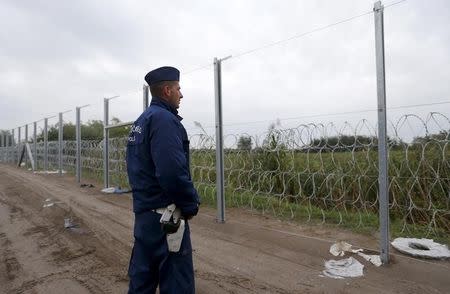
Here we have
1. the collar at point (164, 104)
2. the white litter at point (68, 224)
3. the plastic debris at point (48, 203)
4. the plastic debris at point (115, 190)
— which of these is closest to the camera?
the collar at point (164, 104)

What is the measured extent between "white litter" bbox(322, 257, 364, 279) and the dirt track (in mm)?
81

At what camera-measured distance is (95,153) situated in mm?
14055

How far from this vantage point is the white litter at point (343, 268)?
14.0 ft

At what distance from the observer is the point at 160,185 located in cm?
278

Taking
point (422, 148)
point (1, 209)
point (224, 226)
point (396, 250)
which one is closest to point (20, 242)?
point (224, 226)

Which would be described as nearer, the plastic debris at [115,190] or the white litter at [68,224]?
the white litter at [68,224]

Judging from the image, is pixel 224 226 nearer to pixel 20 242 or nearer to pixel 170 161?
pixel 20 242

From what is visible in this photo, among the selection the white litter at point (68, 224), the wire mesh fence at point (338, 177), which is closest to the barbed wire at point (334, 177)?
the wire mesh fence at point (338, 177)

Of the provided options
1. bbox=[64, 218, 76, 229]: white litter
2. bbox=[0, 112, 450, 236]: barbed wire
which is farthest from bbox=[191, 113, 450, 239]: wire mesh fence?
bbox=[64, 218, 76, 229]: white litter

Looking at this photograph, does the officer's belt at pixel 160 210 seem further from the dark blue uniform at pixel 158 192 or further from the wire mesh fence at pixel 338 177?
the wire mesh fence at pixel 338 177

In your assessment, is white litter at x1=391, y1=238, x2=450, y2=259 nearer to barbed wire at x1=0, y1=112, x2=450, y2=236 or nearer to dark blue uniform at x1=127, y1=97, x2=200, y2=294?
barbed wire at x1=0, y1=112, x2=450, y2=236

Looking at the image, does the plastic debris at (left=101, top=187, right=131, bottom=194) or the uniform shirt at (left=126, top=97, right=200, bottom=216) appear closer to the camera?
the uniform shirt at (left=126, top=97, right=200, bottom=216)

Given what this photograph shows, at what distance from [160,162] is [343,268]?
2.61 meters

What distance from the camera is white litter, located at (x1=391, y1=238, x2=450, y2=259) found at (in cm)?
448
